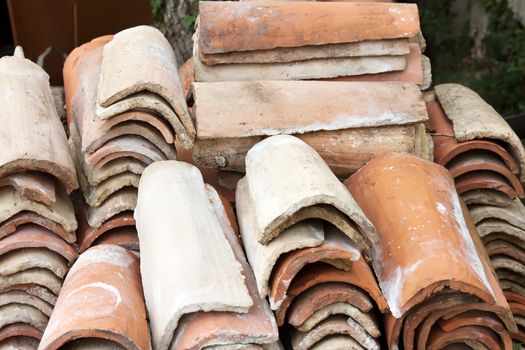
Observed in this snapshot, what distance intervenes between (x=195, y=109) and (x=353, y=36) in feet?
3.25

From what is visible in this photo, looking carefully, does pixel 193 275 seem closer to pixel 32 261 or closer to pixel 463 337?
pixel 32 261

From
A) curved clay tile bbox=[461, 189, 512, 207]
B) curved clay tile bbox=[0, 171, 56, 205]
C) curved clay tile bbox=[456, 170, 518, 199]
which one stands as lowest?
curved clay tile bbox=[461, 189, 512, 207]

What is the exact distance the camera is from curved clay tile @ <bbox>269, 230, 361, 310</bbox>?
9.34ft

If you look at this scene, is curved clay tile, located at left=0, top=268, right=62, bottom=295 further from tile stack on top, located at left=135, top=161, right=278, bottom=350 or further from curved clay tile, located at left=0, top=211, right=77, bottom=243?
tile stack on top, located at left=135, top=161, right=278, bottom=350

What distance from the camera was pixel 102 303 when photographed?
2873 mm

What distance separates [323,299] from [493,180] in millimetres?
1588

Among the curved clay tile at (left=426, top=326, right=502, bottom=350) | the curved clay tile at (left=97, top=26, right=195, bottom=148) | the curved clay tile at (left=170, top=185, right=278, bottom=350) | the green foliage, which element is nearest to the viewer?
the curved clay tile at (left=170, top=185, right=278, bottom=350)

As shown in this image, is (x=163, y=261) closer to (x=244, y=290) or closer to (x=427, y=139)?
(x=244, y=290)

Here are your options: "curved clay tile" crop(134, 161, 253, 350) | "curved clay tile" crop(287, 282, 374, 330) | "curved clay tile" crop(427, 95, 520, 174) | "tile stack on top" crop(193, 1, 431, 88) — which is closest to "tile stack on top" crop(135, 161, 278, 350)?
"curved clay tile" crop(134, 161, 253, 350)

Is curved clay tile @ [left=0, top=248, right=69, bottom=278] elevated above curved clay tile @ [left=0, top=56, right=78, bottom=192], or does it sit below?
below

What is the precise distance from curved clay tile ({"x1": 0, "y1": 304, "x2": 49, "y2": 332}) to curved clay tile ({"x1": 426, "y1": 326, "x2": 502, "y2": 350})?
175 cm

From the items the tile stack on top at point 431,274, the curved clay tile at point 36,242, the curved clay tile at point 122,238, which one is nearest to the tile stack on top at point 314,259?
the tile stack on top at point 431,274

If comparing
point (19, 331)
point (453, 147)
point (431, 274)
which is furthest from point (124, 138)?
point (453, 147)

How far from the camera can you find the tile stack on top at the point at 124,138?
3.54 m
